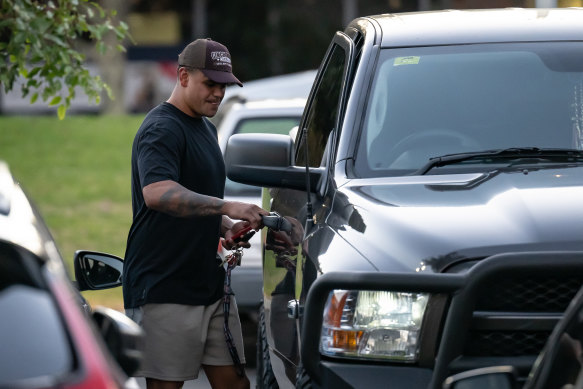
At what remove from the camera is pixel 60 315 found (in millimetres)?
3453

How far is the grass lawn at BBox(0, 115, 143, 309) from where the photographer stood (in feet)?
59.2

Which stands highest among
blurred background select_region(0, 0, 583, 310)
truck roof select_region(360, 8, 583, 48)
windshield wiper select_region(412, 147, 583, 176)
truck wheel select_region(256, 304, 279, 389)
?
truck roof select_region(360, 8, 583, 48)

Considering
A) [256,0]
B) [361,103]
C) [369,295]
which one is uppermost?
[361,103]

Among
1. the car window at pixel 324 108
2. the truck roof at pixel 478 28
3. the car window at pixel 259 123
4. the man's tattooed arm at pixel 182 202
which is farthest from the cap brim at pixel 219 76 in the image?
the car window at pixel 259 123

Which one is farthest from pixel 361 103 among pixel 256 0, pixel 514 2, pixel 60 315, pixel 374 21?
pixel 256 0

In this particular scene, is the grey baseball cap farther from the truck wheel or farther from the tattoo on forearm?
the truck wheel

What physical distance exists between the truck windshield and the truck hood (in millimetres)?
294

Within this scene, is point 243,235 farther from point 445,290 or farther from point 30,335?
point 30,335

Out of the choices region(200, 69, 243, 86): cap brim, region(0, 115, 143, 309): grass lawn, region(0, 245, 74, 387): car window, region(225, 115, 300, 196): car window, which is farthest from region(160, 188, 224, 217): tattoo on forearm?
region(0, 115, 143, 309): grass lawn

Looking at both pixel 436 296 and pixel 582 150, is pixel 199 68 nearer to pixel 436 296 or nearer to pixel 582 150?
pixel 582 150

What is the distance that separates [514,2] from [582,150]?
23.1 meters

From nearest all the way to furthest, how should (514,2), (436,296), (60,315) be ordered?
(60,315), (436,296), (514,2)

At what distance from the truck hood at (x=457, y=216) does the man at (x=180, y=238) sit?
3.55ft

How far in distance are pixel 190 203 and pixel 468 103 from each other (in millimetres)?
1194
